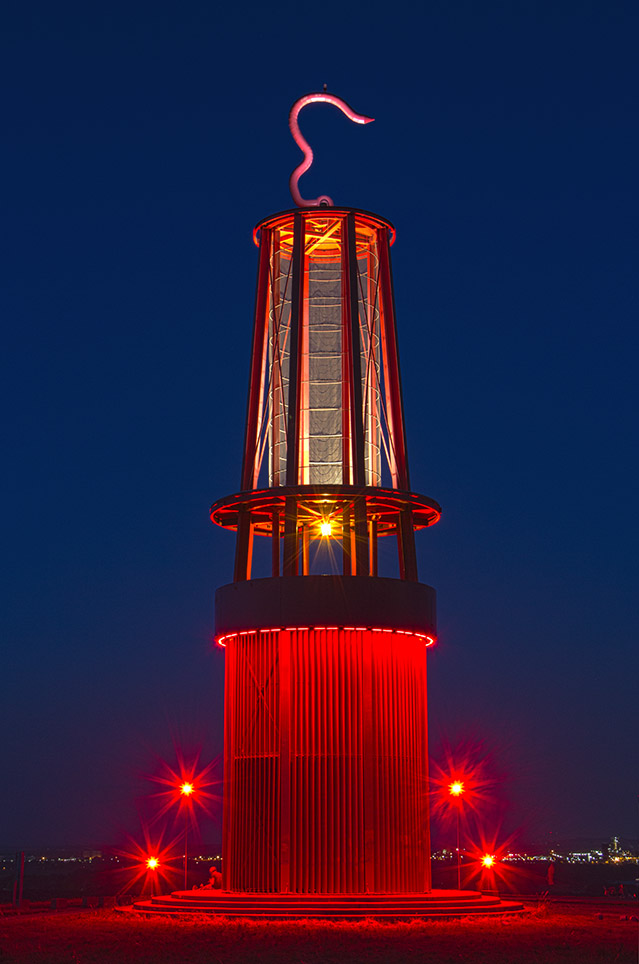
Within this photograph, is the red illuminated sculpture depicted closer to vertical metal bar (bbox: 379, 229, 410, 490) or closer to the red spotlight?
vertical metal bar (bbox: 379, 229, 410, 490)

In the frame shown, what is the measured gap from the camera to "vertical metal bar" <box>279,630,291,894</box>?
3488cm

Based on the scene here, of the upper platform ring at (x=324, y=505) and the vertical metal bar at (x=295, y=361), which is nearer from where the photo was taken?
the upper platform ring at (x=324, y=505)

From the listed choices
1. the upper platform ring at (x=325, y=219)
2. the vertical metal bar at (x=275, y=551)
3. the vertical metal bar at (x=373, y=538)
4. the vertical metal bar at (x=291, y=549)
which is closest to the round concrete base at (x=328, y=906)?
the vertical metal bar at (x=291, y=549)

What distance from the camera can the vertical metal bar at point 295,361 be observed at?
3878 centimetres

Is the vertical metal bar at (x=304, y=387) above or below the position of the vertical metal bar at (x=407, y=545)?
above

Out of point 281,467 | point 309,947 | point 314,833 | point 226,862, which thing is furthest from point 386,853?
point 281,467

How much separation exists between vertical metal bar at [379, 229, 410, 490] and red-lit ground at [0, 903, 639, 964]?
44.1 ft

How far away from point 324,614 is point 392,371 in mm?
8853

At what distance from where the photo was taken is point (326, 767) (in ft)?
116

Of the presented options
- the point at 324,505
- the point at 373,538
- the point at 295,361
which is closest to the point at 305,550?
the point at 324,505

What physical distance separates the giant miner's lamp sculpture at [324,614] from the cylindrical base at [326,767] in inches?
1.5

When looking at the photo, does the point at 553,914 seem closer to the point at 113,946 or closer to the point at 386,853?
the point at 386,853

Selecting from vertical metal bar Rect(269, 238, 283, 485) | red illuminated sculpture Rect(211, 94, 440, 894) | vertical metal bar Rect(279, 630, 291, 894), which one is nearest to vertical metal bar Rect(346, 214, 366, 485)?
red illuminated sculpture Rect(211, 94, 440, 894)

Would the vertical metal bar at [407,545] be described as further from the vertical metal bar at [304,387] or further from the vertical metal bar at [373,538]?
the vertical metal bar at [304,387]
